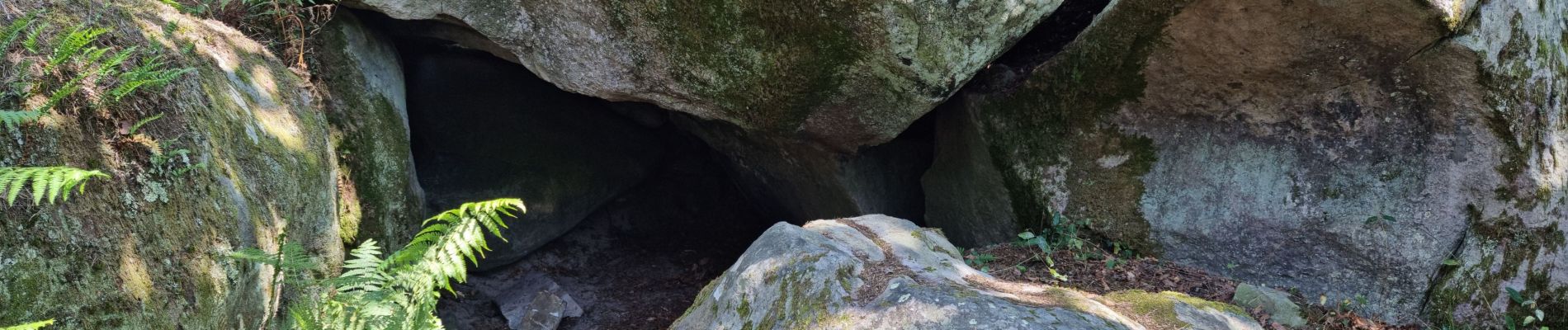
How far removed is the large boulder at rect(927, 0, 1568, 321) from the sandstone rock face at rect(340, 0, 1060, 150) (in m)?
0.91

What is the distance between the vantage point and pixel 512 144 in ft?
27.4

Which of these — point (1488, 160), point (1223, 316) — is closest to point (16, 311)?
point (1223, 316)

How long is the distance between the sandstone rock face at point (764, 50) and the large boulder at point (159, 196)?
1.71 meters

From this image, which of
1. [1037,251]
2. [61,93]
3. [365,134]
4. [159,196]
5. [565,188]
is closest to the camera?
[61,93]

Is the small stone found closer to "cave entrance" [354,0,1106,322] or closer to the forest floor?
the forest floor

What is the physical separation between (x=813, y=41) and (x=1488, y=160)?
399 cm

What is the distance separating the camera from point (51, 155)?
10.7 ft

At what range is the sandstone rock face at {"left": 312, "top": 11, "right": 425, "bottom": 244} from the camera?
602cm

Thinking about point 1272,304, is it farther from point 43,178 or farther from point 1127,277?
point 43,178

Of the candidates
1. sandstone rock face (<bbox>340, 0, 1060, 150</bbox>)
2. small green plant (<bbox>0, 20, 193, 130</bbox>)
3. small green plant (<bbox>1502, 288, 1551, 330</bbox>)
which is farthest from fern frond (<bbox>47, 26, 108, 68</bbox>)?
small green plant (<bbox>1502, 288, 1551, 330</bbox>)

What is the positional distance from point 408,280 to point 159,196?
1.00 metres

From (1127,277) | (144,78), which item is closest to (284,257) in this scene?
(144,78)

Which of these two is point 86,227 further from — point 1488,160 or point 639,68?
point 1488,160

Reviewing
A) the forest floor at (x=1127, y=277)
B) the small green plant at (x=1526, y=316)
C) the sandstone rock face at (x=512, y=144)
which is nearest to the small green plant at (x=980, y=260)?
the forest floor at (x=1127, y=277)
